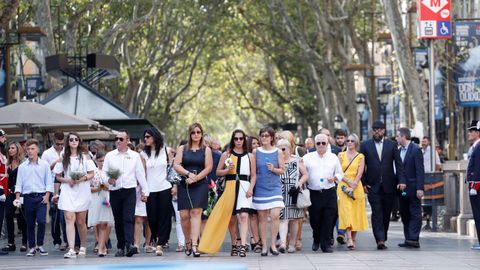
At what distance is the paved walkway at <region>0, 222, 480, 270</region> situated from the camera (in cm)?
1623

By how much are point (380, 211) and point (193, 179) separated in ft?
10.3

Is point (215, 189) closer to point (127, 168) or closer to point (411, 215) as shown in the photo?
point (127, 168)

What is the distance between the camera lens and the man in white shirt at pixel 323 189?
Answer: 1894cm

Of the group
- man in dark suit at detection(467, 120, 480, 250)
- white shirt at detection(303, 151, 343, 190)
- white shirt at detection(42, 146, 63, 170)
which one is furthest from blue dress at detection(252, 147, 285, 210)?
white shirt at detection(42, 146, 63, 170)

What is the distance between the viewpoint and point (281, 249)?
1872cm

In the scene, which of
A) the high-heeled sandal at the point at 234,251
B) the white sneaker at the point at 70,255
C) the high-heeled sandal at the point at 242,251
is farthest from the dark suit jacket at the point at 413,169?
the white sneaker at the point at 70,255

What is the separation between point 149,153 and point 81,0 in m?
22.2

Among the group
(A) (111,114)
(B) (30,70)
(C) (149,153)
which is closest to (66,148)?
(C) (149,153)

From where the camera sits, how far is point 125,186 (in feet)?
60.3

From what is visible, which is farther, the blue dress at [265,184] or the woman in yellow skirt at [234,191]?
the blue dress at [265,184]

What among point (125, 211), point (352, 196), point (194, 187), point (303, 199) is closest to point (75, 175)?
point (125, 211)

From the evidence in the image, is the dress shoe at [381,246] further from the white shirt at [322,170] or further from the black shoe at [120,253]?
the black shoe at [120,253]

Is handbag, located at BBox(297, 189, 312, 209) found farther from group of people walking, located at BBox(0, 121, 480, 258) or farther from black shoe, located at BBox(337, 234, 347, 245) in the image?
black shoe, located at BBox(337, 234, 347, 245)

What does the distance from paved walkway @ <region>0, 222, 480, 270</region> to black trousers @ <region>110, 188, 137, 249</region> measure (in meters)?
0.35
